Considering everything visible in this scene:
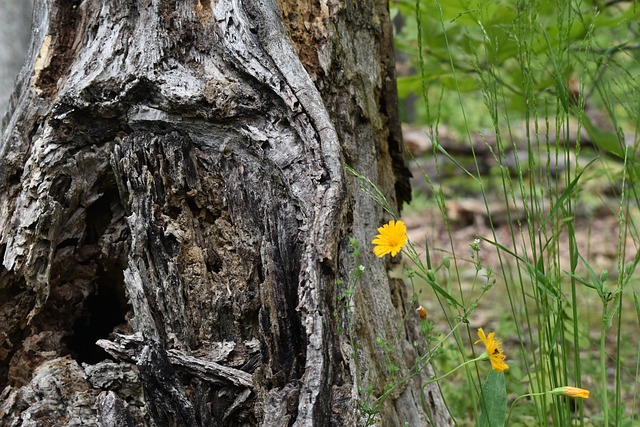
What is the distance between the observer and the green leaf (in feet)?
4.66

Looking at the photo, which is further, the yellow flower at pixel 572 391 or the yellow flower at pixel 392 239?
the yellow flower at pixel 392 239

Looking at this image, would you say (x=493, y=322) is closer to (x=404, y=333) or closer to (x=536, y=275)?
(x=404, y=333)

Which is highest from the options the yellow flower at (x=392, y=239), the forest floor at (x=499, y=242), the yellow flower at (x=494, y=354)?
the forest floor at (x=499, y=242)

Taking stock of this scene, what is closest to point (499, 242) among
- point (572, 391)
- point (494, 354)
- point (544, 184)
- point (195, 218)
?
point (544, 184)

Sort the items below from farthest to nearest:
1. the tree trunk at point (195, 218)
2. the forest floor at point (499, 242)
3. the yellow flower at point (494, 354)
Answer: the forest floor at point (499, 242) → the tree trunk at point (195, 218) → the yellow flower at point (494, 354)

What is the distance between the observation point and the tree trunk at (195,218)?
159 cm

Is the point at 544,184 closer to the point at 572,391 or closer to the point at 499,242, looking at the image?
the point at 572,391

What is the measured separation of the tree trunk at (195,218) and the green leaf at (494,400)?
29cm

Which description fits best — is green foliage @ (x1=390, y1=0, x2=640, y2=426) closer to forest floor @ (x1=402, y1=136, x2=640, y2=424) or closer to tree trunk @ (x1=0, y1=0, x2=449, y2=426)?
forest floor @ (x1=402, y1=136, x2=640, y2=424)

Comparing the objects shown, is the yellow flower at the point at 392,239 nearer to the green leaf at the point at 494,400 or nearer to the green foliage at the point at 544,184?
the green foliage at the point at 544,184

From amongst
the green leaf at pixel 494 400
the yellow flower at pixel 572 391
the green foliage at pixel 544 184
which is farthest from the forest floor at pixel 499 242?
the yellow flower at pixel 572 391

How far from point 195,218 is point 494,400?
91cm

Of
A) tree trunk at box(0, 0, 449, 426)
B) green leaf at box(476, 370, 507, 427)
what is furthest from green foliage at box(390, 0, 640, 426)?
tree trunk at box(0, 0, 449, 426)

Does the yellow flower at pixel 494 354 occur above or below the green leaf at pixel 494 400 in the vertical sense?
above
